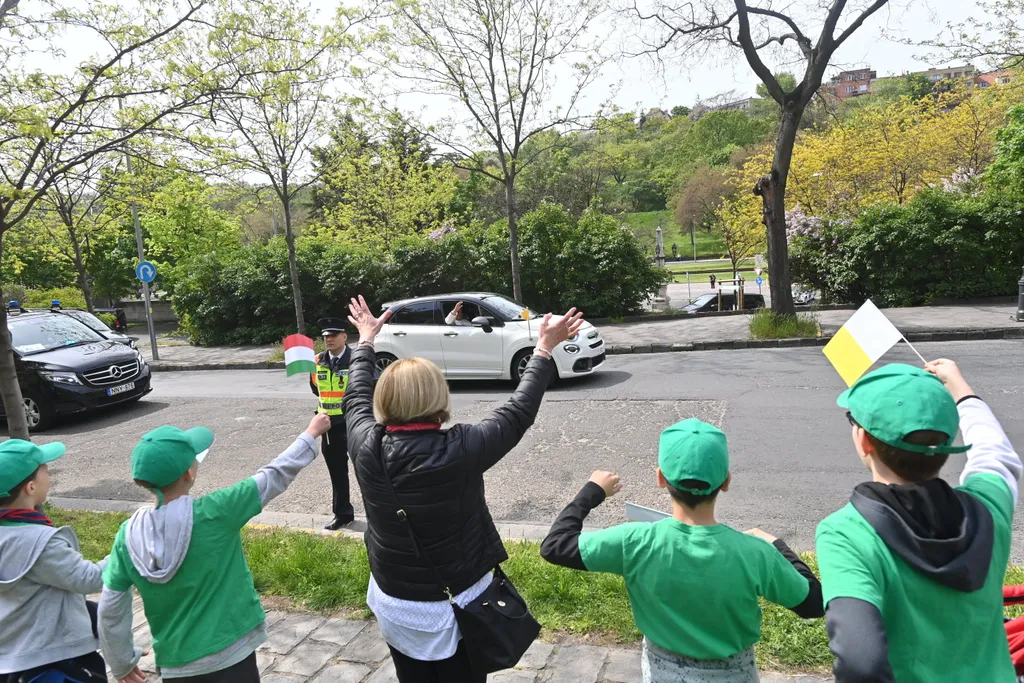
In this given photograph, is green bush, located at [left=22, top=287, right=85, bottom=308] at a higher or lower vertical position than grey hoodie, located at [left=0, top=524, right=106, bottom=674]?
higher

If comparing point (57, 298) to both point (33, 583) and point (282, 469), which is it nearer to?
point (33, 583)

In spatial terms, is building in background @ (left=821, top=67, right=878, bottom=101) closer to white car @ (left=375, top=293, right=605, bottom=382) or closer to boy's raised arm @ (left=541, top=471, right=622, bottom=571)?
white car @ (left=375, top=293, right=605, bottom=382)

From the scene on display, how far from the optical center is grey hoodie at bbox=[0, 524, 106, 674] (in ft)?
8.41

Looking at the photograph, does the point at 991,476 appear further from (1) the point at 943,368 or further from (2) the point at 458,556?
(2) the point at 458,556

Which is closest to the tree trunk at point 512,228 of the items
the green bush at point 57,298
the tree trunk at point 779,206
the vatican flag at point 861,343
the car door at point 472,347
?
the car door at point 472,347

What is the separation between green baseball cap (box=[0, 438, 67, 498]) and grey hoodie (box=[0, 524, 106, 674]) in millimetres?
167

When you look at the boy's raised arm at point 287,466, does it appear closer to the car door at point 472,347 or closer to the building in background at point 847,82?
the car door at point 472,347

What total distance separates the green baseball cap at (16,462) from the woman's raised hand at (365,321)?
4.43 feet

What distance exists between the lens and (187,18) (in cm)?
761

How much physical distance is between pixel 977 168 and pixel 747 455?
28895mm

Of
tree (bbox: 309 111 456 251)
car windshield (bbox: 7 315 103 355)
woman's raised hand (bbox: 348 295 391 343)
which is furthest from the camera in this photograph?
tree (bbox: 309 111 456 251)

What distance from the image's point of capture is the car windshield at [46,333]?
1198cm

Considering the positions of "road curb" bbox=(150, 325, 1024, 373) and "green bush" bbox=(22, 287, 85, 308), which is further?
"green bush" bbox=(22, 287, 85, 308)

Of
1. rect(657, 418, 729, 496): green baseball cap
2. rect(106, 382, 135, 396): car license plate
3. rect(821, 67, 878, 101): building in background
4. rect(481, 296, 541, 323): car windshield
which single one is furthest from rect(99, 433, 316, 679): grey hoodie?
rect(821, 67, 878, 101): building in background
